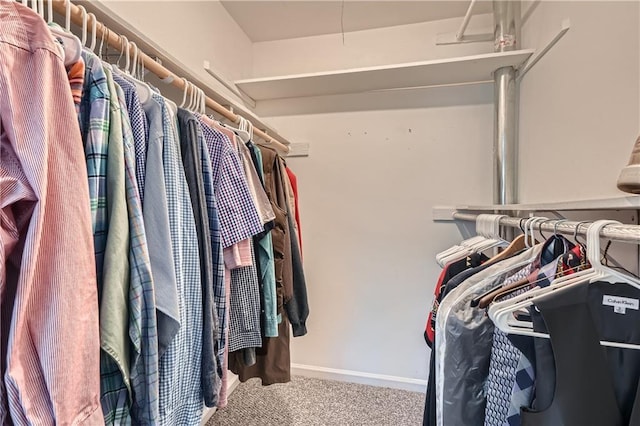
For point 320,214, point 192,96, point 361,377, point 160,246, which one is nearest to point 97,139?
point 160,246

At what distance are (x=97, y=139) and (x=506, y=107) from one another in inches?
A: 65.6

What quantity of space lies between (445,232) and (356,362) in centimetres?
94

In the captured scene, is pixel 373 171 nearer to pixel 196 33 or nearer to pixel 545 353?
pixel 196 33

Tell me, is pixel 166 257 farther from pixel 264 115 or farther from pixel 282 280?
pixel 264 115

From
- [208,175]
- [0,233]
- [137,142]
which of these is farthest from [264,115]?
[0,233]

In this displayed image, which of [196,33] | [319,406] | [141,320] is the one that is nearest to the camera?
[141,320]

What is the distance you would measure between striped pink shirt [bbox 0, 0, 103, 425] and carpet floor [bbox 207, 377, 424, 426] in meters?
1.36

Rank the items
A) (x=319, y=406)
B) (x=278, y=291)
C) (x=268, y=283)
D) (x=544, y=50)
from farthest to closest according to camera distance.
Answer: (x=319, y=406) → (x=544, y=50) → (x=278, y=291) → (x=268, y=283)

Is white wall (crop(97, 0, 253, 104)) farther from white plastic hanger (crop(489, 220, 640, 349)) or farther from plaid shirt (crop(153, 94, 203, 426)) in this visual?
white plastic hanger (crop(489, 220, 640, 349))

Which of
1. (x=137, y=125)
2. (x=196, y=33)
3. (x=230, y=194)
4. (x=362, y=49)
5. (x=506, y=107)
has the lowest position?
(x=230, y=194)

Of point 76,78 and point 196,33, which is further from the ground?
point 196,33

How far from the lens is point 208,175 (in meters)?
0.75

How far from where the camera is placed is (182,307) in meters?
0.59

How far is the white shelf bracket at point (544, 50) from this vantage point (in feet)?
3.71
